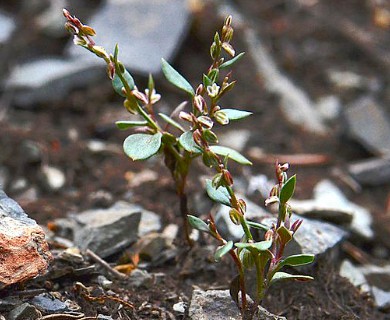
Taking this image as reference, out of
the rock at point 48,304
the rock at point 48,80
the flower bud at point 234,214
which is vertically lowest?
the rock at point 48,80

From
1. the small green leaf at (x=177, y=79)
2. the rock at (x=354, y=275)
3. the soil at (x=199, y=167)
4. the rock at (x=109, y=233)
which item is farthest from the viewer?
the rock at (x=354, y=275)

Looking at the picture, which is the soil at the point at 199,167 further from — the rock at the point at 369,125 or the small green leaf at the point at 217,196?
the small green leaf at the point at 217,196

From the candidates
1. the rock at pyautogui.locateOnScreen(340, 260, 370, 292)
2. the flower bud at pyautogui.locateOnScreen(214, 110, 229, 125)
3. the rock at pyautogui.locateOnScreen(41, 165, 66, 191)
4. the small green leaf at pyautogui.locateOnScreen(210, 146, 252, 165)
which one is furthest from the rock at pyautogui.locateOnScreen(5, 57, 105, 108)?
the flower bud at pyautogui.locateOnScreen(214, 110, 229, 125)

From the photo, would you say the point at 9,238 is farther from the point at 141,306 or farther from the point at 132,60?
the point at 132,60

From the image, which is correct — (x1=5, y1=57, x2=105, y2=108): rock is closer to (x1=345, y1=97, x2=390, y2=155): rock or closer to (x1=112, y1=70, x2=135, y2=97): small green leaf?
(x1=345, y1=97, x2=390, y2=155): rock

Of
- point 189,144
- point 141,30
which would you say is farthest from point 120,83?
point 141,30

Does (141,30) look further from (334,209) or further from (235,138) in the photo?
(334,209)

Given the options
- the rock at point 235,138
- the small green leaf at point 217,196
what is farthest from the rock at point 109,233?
the rock at point 235,138
